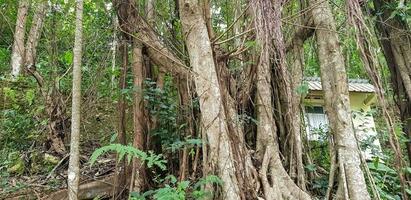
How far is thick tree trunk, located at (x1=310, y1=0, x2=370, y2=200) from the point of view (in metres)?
2.97

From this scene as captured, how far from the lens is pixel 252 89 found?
3.77m

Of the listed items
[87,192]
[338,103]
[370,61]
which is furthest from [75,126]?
[370,61]

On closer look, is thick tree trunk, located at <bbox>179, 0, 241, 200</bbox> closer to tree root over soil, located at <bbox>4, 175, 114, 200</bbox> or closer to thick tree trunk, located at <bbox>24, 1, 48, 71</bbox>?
tree root over soil, located at <bbox>4, 175, 114, 200</bbox>

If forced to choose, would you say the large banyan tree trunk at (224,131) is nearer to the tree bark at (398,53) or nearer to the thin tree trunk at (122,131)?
the thin tree trunk at (122,131)

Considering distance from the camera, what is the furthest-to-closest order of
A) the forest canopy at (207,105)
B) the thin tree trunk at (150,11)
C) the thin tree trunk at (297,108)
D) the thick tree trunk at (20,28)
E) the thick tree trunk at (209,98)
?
the thick tree trunk at (20,28)
the thin tree trunk at (150,11)
the thin tree trunk at (297,108)
the forest canopy at (207,105)
the thick tree trunk at (209,98)

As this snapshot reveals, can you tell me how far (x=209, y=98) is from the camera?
2.92 meters

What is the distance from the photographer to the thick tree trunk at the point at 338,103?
9.75 feet

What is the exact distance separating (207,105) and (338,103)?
1153mm

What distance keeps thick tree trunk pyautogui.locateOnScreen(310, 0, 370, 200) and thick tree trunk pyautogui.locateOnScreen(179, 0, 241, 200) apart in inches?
36.0

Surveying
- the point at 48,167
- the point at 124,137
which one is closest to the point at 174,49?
the point at 124,137

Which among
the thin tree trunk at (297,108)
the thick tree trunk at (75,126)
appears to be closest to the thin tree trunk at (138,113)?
the thick tree trunk at (75,126)

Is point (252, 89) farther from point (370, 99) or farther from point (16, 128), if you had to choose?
point (370, 99)

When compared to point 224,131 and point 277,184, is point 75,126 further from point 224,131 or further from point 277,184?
point 277,184

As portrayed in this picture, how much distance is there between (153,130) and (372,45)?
6.84ft
